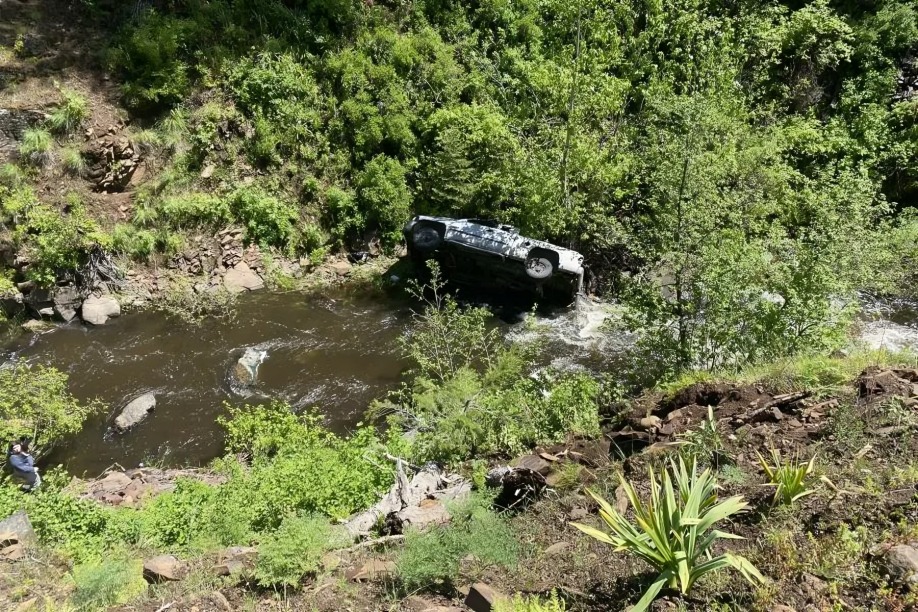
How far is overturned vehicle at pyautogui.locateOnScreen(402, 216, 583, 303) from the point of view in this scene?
459 inches

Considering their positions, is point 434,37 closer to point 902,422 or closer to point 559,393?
point 559,393

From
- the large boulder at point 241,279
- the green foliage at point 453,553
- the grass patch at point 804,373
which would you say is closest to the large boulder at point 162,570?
the green foliage at point 453,553

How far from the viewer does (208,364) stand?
1101 cm

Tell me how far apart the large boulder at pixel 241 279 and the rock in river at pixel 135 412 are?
353 cm

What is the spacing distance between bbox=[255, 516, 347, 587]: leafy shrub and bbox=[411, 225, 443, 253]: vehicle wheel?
749cm

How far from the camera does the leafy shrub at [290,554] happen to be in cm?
499

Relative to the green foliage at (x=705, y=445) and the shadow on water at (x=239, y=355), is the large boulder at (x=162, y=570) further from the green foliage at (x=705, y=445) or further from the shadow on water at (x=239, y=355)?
the green foliage at (x=705, y=445)

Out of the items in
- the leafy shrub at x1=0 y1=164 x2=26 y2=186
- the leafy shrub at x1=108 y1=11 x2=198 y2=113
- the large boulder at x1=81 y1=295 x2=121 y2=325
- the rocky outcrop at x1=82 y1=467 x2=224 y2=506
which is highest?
the leafy shrub at x1=108 y1=11 x2=198 y2=113

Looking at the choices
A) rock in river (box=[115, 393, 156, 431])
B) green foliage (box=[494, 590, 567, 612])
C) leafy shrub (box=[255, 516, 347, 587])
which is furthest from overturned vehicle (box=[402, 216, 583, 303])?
green foliage (box=[494, 590, 567, 612])

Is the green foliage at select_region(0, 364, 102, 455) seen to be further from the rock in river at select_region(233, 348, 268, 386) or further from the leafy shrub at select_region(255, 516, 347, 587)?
the leafy shrub at select_region(255, 516, 347, 587)

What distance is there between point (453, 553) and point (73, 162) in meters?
12.5

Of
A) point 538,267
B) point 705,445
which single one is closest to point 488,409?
point 705,445

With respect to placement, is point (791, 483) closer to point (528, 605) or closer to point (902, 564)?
point (902, 564)

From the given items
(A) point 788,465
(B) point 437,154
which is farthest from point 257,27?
(A) point 788,465
